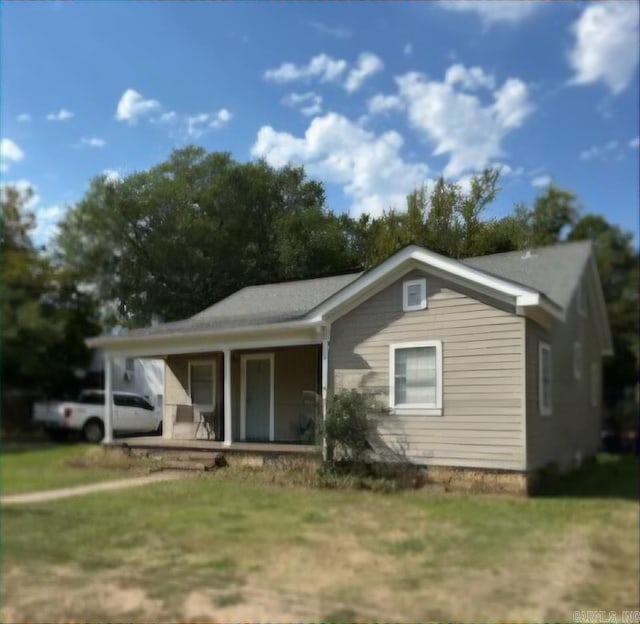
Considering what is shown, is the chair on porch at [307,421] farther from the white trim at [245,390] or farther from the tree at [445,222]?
the tree at [445,222]

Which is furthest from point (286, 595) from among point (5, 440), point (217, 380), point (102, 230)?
point (102, 230)

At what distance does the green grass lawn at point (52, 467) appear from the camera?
276 centimetres

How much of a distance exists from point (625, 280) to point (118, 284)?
96.7 inches

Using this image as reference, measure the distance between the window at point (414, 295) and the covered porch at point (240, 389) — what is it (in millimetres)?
719

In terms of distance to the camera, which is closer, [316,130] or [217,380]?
[316,130]

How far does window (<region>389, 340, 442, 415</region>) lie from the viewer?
5777mm

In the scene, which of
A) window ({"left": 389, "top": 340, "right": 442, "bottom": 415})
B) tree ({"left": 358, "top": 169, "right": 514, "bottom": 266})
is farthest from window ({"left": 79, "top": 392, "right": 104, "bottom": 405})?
window ({"left": 389, "top": 340, "right": 442, "bottom": 415})

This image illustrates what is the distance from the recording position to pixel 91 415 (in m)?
2.71

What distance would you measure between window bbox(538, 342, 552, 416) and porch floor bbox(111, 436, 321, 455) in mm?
1749

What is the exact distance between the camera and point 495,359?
5.42 meters

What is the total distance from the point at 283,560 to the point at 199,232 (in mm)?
2342

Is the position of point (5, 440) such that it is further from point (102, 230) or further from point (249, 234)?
point (249, 234)

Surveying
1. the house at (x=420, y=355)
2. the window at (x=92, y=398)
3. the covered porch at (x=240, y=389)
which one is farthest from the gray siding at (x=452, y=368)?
the window at (x=92, y=398)

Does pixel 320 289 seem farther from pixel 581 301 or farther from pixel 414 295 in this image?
pixel 414 295
